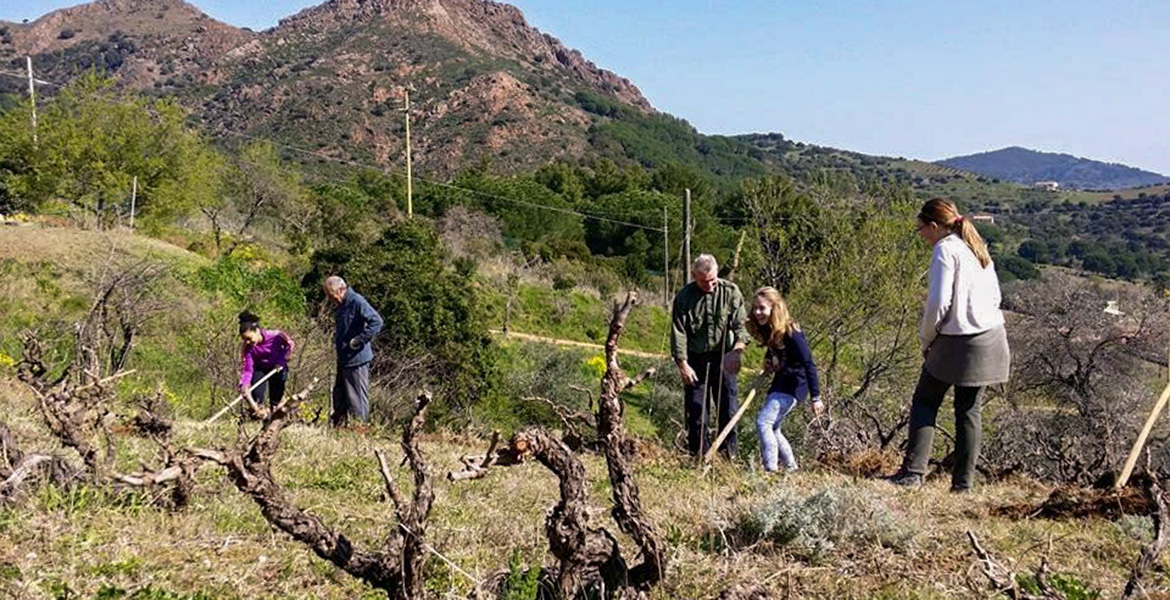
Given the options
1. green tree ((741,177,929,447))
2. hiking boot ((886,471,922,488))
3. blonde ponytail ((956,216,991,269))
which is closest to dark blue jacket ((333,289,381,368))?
hiking boot ((886,471,922,488))

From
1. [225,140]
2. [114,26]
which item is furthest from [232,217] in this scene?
[114,26]

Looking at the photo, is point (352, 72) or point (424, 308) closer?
point (424, 308)

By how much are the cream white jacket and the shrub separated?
1391 mm

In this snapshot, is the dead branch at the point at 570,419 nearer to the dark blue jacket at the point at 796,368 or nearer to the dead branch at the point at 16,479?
the dead branch at the point at 16,479

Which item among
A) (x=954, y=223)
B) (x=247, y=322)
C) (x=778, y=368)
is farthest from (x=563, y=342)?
(x=954, y=223)

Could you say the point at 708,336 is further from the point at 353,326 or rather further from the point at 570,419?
the point at 570,419

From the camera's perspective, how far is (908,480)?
16.0 feet

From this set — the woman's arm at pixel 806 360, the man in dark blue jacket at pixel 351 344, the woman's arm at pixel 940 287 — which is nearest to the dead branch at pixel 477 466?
the woman's arm at pixel 940 287

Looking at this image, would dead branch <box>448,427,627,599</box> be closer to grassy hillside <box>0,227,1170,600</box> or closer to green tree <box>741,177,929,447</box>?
grassy hillside <box>0,227,1170,600</box>

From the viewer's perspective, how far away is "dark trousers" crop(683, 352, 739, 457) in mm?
5766

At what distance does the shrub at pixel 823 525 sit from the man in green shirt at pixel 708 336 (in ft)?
6.99

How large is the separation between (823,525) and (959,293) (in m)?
1.73

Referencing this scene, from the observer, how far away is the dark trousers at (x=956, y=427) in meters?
4.56

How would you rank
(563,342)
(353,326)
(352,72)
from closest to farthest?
(353,326)
(563,342)
(352,72)
